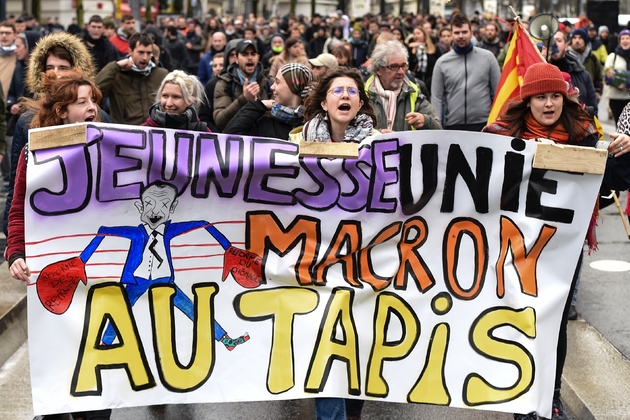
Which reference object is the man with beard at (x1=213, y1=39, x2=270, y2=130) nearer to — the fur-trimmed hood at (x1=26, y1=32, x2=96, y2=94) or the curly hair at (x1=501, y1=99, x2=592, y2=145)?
the fur-trimmed hood at (x1=26, y1=32, x2=96, y2=94)

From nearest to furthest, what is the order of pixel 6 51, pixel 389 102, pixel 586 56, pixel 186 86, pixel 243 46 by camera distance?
pixel 186 86
pixel 389 102
pixel 243 46
pixel 6 51
pixel 586 56

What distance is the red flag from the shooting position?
7789 millimetres

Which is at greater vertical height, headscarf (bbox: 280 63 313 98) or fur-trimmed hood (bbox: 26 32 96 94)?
fur-trimmed hood (bbox: 26 32 96 94)

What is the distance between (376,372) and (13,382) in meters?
2.19

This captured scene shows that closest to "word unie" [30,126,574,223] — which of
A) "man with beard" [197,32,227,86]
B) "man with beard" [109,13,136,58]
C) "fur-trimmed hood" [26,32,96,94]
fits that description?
"fur-trimmed hood" [26,32,96,94]

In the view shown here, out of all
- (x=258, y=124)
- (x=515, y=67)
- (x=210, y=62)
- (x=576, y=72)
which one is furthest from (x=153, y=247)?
(x=210, y=62)

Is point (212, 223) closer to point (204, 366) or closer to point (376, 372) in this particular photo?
point (204, 366)

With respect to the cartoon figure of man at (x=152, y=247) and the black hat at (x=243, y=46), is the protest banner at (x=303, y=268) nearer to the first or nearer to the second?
the cartoon figure of man at (x=152, y=247)

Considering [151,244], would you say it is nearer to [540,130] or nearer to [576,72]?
[540,130]

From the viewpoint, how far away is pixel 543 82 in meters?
4.43

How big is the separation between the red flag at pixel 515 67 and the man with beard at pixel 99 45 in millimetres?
4840

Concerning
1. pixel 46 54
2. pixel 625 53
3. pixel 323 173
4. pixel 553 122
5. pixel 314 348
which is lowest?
pixel 314 348

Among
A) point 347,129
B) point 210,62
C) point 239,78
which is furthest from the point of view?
point 210,62

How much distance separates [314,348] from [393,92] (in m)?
2.54
